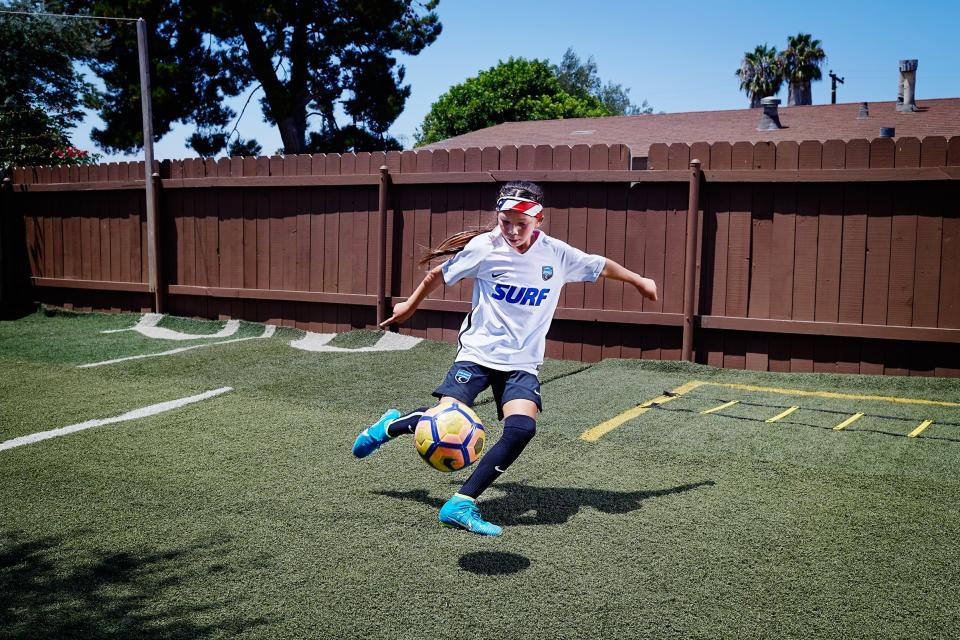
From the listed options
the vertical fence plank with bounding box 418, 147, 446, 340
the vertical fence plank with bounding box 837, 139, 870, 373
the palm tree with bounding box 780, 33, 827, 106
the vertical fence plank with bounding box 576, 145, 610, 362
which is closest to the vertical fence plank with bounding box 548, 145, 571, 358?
the vertical fence plank with bounding box 576, 145, 610, 362

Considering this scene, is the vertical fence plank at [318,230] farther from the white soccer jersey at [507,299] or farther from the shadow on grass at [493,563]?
the shadow on grass at [493,563]

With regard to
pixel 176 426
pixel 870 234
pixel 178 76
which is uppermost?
pixel 178 76

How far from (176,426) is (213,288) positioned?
552 centimetres

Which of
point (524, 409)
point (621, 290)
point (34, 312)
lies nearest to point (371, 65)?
point (34, 312)

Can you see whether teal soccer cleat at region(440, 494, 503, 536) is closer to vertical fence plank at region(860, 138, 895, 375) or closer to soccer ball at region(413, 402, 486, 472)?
soccer ball at region(413, 402, 486, 472)

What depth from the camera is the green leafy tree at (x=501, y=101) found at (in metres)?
35.7

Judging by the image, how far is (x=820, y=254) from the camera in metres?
7.81

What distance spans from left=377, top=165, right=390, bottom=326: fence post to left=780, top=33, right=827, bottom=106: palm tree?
3412cm

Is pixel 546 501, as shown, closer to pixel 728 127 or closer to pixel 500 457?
pixel 500 457

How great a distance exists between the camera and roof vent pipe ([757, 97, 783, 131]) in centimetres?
1873

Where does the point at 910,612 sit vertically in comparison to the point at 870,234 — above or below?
below

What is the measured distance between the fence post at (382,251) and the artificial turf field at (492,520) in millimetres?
2664

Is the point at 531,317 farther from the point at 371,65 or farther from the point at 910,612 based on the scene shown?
the point at 371,65

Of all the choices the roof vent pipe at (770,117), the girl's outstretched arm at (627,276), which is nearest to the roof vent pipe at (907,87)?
the roof vent pipe at (770,117)
